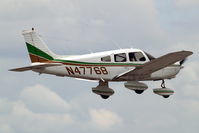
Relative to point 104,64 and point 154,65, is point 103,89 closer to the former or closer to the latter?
point 104,64

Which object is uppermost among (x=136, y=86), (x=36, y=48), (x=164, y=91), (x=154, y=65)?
(x=36, y=48)

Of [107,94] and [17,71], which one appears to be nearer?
[17,71]

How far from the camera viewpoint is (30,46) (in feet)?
157

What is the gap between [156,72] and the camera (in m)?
49.1

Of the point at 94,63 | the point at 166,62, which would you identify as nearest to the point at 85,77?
the point at 94,63

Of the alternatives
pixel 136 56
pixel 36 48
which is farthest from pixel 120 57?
pixel 36 48

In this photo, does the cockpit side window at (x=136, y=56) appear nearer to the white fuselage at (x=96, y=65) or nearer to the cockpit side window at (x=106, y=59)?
the white fuselage at (x=96, y=65)

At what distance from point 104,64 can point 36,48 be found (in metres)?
3.43

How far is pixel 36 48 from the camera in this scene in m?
47.8

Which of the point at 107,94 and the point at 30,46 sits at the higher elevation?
the point at 30,46

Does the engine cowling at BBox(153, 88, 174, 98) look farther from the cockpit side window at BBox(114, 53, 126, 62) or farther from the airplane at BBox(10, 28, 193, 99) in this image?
the cockpit side window at BBox(114, 53, 126, 62)

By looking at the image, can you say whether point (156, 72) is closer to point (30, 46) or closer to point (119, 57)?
point (119, 57)

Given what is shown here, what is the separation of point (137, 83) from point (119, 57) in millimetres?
1819

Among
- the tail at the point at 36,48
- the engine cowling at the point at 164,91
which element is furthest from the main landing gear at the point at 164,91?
the tail at the point at 36,48
